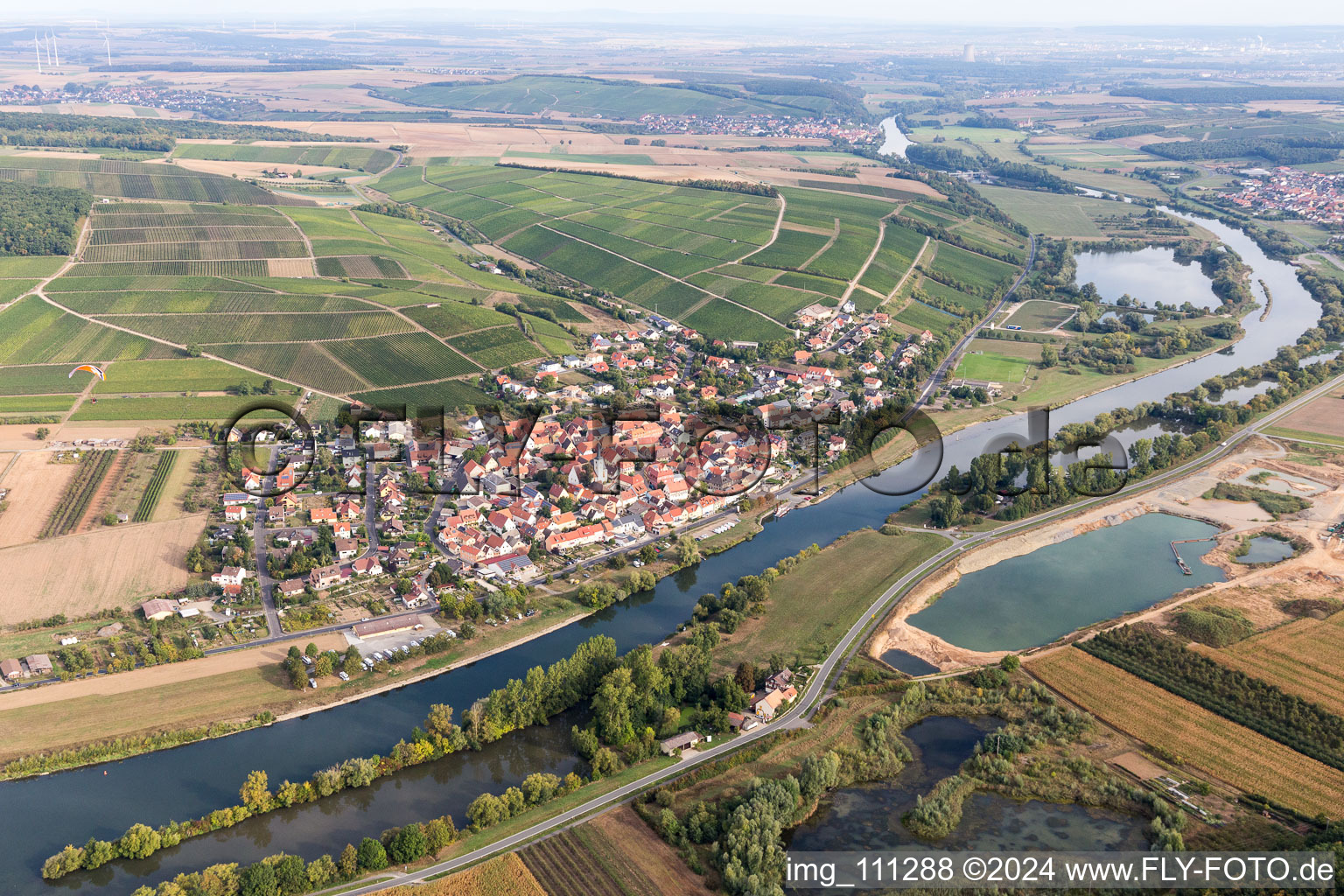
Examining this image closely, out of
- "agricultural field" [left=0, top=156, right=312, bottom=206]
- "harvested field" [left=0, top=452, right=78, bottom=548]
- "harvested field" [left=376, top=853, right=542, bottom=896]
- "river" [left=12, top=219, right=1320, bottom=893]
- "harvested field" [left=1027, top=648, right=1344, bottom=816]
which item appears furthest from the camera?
"agricultural field" [left=0, top=156, right=312, bottom=206]

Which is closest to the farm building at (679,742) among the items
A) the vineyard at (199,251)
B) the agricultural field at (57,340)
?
the agricultural field at (57,340)

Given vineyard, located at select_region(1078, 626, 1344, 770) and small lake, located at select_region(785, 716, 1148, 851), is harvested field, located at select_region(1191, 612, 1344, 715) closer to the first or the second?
vineyard, located at select_region(1078, 626, 1344, 770)

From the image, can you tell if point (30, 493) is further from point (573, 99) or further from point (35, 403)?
point (573, 99)

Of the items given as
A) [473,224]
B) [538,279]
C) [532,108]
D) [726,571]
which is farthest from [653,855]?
[532,108]

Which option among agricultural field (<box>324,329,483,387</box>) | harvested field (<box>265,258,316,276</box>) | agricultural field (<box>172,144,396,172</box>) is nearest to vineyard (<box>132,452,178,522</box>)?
agricultural field (<box>324,329,483,387</box>)

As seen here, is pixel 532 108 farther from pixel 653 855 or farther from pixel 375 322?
pixel 653 855
